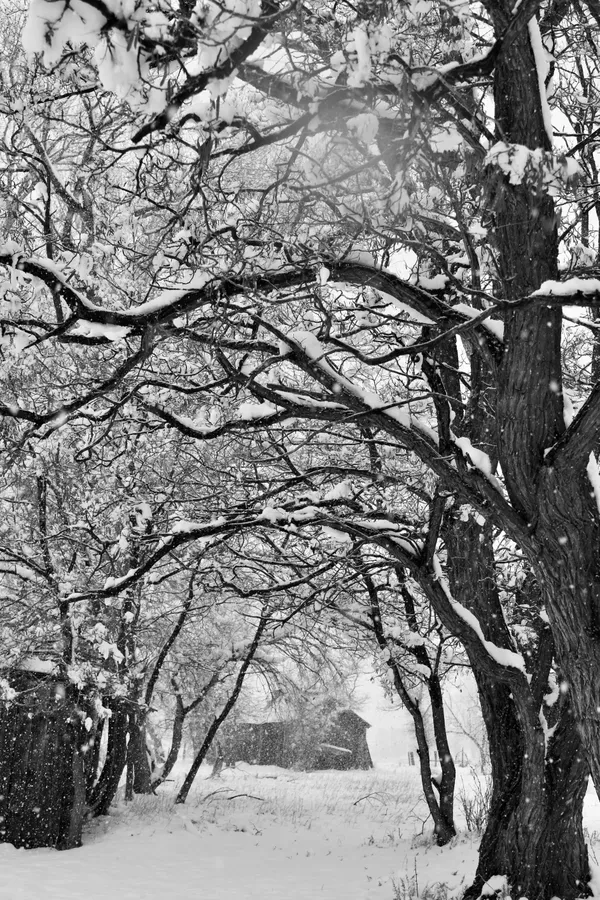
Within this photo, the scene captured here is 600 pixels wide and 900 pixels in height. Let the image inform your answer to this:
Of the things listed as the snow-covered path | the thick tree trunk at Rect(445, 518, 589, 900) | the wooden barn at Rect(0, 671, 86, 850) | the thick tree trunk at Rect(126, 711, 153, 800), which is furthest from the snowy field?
the thick tree trunk at Rect(445, 518, 589, 900)

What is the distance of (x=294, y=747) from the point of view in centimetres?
3209

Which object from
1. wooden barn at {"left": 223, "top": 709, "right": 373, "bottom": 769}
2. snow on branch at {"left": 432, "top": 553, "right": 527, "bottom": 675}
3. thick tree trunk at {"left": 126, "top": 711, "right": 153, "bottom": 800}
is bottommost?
wooden barn at {"left": 223, "top": 709, "right": 373, "bottom": 769}

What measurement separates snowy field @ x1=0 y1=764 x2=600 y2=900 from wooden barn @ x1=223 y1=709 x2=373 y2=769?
1726cm

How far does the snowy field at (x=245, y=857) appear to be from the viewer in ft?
25.8

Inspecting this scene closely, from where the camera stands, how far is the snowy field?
787cm

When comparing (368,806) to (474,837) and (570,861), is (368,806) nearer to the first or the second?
(474,837)

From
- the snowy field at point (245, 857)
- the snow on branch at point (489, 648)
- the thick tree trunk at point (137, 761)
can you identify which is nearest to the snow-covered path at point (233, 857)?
the snowy field at point (245, 857)

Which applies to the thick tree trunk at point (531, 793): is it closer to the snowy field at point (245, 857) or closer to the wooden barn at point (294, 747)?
the snowy field at point (245, 857)

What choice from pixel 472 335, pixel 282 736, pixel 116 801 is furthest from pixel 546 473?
pixel 282 736

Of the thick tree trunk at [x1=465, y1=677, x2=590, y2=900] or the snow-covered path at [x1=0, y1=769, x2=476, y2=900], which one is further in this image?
the snow-covered path at [x1=0, y1=769, x2=476, y2=900]

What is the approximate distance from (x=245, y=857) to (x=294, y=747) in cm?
2329

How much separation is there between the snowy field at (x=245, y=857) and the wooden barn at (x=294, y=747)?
1726cm

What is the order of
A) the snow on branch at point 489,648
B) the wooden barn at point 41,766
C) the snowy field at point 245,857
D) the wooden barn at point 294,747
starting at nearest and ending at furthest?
the snow on branch at point 489,648 < the snowy field at point 245,857 < the wooden barn at point 41,766 < the wooden barn at point 294,747

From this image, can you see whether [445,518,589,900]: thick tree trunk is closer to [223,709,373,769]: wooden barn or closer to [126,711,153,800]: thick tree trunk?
[126,711,153,800]: thick tree trunk
